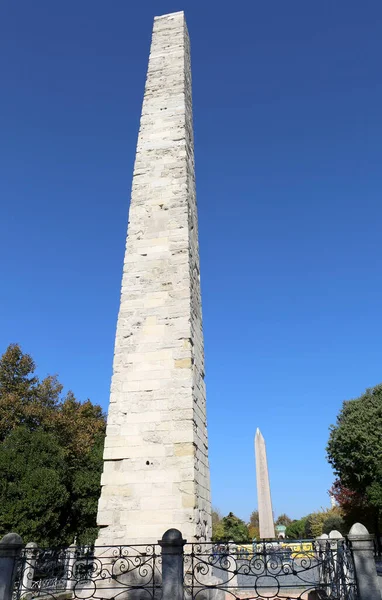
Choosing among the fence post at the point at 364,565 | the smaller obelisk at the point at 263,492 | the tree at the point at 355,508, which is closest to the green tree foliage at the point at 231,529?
the tree at the point at 355,508

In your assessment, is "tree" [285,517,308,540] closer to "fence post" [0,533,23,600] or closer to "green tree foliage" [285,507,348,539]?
"green tree foliage" [285,507,348,539]

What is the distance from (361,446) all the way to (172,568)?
22551 mm

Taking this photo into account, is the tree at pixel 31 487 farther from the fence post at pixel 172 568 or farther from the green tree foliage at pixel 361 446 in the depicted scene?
the green tree foliage at pixel 361 446

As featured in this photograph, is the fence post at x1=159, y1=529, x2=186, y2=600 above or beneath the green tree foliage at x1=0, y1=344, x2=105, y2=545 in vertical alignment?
beneath

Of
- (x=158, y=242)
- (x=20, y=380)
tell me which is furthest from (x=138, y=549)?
(x=20, y=380)

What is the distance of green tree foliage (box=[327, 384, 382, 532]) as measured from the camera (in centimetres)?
2370

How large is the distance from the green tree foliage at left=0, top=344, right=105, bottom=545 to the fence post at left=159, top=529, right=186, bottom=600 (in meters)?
12.0

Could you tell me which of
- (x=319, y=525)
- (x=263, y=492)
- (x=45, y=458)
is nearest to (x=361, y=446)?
(x=263, y=492)

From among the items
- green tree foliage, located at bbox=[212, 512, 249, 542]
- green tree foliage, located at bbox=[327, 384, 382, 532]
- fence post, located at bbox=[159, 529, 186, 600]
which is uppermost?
green tree foliage, located at bbox=[327, 384, 382, 532]

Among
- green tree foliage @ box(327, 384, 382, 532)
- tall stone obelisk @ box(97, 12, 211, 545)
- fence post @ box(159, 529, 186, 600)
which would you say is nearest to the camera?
fence post @ box(159, 529, 186, 600)

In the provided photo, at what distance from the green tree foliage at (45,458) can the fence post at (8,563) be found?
35.8ft

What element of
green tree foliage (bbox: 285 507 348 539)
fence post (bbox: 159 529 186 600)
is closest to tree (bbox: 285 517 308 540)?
green tree foliage (bbox: 285 507 348 539)

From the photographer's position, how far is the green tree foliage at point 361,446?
77.8 ft

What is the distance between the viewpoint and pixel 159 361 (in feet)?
23.8
